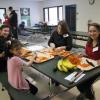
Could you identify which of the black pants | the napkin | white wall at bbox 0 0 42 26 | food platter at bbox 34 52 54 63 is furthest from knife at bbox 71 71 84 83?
white wall at bbox 0 0 42 26

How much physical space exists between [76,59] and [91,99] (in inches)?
25.4

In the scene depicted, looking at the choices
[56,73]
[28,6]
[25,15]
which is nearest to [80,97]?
[56,73]

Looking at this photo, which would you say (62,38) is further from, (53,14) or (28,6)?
(28,6)

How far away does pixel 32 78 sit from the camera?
11.4 ft

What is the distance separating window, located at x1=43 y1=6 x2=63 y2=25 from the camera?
397 inches

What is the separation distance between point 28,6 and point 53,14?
1.74 metres

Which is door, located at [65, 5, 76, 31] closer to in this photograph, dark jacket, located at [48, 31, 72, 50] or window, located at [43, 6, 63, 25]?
window, located at [43, 6, 63, 25]

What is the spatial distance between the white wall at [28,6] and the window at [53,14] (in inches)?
21.2

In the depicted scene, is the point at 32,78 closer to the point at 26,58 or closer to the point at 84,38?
the point at 26,58

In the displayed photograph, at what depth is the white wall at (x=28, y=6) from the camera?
34.0 ft

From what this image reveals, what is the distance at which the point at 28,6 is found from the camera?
436 inches

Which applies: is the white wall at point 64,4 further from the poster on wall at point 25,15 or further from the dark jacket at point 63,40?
the dark jacket at point 63,40

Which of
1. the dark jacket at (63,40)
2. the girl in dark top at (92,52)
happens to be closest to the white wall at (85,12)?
the dark jacket at (63,40)

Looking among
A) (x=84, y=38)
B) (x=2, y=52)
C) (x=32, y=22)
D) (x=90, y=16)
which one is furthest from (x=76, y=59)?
(x=32, y=22)
